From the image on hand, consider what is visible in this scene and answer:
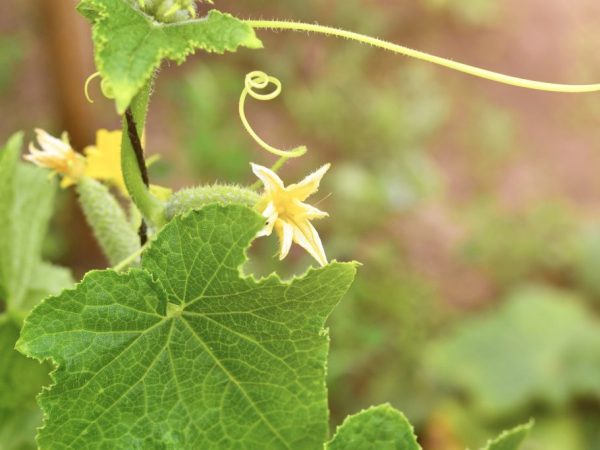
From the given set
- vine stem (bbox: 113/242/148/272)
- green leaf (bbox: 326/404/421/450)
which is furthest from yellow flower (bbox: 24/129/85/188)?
green leaf (bbox: 326/404/421/450)

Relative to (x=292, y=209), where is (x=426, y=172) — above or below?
below

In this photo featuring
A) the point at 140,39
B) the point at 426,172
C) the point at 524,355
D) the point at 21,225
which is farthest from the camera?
the point at 426,172

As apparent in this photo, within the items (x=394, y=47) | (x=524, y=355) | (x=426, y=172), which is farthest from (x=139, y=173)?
(x=426, y=172)

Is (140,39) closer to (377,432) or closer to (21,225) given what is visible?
(377,432)

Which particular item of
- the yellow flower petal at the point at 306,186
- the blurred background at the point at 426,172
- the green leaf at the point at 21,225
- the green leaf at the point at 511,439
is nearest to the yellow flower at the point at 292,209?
the yellow flower petal at the point at 306,186

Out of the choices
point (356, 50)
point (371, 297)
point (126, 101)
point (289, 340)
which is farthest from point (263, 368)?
point (356, 50)

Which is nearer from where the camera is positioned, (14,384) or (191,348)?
(191,348)

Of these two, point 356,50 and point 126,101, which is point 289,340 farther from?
point 356,50
